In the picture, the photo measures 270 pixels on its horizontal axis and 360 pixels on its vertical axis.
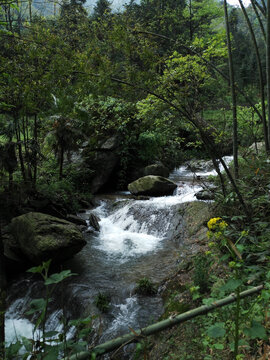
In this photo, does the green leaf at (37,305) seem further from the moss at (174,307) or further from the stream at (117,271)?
the moss at (174,307)

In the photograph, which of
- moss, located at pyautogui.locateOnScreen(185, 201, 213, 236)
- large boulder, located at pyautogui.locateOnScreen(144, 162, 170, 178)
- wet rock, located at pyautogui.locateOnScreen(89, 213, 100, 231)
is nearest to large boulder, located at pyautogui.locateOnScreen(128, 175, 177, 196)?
large boulder, located at pyautogui.locateOnScreen(144, 162, 170, 178)

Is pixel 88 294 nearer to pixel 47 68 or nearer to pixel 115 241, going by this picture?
pixel 115 241

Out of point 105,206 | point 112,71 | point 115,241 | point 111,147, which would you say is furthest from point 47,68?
point 111,147

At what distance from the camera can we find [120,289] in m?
4.96

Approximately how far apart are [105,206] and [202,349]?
8.53m

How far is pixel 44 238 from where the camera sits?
5586 mm

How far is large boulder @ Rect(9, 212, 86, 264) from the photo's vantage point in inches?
216

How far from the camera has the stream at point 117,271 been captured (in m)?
4.28

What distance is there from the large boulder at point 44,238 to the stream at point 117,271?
1.88 ft

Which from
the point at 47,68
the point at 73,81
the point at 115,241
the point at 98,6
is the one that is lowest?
the point at 115,241

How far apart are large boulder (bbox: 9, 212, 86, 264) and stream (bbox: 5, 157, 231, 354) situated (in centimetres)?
57

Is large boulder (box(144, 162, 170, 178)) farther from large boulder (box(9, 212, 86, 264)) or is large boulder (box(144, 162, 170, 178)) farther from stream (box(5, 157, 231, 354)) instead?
large boulder (box(9, 212, 86, 264))

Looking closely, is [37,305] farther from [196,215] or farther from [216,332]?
[196,215]

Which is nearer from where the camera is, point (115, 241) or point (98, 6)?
point (115, 241)
